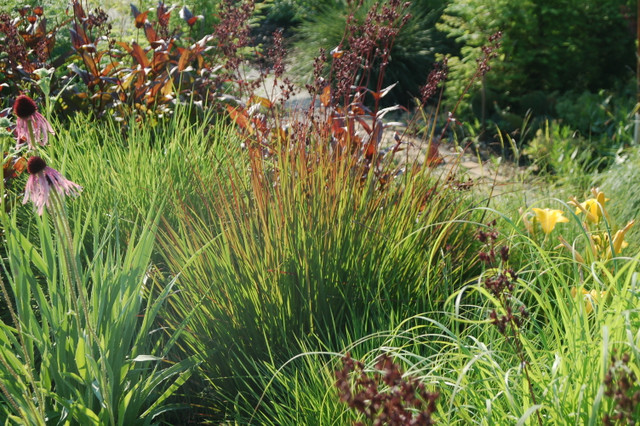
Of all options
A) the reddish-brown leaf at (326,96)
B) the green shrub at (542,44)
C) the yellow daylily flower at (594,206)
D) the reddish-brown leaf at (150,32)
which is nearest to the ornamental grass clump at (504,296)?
the yellow daylily flower at (594,206)

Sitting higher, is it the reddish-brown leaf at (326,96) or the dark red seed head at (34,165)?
the dark red seed head at (34,165)

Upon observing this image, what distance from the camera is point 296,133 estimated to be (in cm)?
301

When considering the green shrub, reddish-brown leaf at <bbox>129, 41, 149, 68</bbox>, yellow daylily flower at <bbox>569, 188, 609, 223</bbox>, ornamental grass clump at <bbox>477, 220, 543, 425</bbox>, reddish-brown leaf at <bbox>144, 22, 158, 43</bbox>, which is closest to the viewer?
ornamental grass clump at <bbox>477, 220, 543, 425</bbox>

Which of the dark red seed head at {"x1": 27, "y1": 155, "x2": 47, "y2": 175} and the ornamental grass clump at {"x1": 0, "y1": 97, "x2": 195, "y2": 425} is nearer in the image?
the dark red seed head at {"x1": 27, "y1": 155, "x2": 47, "y2": 175}

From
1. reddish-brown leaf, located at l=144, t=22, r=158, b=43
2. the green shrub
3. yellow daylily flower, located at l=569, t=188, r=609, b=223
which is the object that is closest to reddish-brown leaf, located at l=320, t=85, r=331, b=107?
yellow daylily flower, located at l=569, t=188, r=609, b=223

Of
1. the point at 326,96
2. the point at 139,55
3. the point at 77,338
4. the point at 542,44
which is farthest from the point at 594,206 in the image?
the point at 542,44

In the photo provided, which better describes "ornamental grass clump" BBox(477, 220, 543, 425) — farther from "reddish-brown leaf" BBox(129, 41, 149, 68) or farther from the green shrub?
the green shrub

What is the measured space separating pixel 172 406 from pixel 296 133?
Result: 132cm

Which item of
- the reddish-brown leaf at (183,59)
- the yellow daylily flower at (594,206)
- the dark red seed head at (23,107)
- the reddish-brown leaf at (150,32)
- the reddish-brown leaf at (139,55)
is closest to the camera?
the dark red seed head at (23,107)

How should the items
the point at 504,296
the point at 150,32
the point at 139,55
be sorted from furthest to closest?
1. the point at 150,32
2. the point at 139,55
3. the point at 504,296

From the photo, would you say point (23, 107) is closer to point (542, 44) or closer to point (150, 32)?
point (150, 32)

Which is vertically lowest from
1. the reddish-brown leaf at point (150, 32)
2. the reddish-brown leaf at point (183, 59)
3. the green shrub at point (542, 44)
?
the green shrub at point (542, 44)

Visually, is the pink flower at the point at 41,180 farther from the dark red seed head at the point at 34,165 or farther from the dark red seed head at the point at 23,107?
the dark red seed head at the point at 23,107

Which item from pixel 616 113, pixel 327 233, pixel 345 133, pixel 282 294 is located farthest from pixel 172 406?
pixel 616 113
